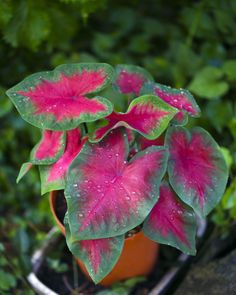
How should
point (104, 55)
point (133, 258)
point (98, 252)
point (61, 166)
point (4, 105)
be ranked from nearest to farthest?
1. point (98, 252)
2. point (61, 166)
3. point (133, 258)
4. point (4, 105)
5. point (104, 55)

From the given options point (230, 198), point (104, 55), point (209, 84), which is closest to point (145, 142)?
point (230, 198)

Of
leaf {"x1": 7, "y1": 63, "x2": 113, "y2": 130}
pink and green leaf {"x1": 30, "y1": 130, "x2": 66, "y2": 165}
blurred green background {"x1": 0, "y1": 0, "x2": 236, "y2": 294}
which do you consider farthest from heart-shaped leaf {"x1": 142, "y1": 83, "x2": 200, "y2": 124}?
blurred green background {"x1": 0, "y1": 0, "x2": 236, "y2": 294}

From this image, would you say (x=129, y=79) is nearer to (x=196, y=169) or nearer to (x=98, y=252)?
(x=196, y=169)

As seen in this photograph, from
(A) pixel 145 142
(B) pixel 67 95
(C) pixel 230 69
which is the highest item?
(B) pixel 67 95

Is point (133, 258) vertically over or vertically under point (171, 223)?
under

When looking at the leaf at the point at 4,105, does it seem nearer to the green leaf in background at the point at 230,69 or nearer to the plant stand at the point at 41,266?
the plant stand at the point at 41,266

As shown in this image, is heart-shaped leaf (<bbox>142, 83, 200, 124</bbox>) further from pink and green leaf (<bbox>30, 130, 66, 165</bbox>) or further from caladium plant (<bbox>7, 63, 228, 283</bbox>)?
pink and green leaf (<bbox>30, 130, 66, 165</bbox>)
